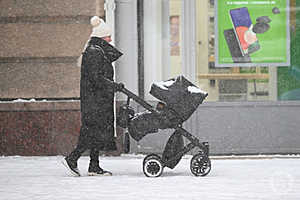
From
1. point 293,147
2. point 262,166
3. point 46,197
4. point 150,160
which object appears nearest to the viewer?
point 46,197

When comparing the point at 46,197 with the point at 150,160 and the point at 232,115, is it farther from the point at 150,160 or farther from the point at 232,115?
the point at 232,115

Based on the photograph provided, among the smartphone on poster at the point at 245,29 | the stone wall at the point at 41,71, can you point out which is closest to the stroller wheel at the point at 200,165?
the stone wall at the point at 41,71

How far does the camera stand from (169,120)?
916 cm

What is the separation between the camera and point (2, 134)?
473 inches

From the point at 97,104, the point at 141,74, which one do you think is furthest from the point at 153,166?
the point at 141,74

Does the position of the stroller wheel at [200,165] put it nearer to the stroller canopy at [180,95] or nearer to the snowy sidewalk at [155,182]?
the snowy sidewalk at [155,182]

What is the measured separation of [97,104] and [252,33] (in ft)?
12.4

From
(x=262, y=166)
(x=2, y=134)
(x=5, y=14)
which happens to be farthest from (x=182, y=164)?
(x=5, y=14)

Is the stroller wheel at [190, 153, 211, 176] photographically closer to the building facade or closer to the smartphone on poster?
the building facade

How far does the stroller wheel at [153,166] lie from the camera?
9.16 meters

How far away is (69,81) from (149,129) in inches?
125

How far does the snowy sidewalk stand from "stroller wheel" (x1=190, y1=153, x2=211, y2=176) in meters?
0.09

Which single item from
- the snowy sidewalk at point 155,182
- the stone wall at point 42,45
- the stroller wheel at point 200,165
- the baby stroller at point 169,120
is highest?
the stone wall at point 42,45

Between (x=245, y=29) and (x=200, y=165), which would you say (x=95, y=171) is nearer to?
(x=200, y=165)
